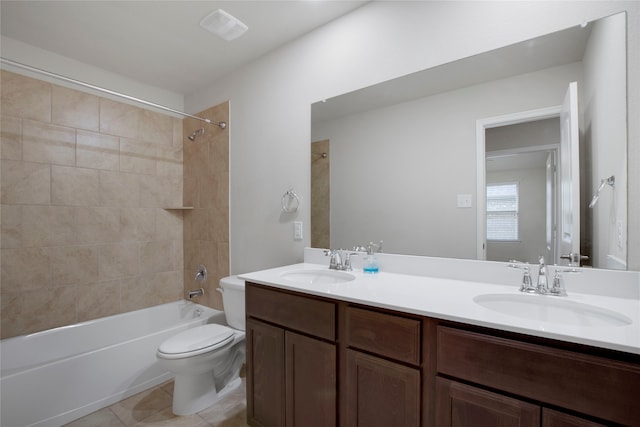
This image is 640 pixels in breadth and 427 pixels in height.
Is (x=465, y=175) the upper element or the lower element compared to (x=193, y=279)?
upper

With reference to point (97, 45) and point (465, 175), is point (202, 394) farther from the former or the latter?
point (97, 45)

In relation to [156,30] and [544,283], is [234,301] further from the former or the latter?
[156,30]

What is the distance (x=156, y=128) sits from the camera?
275cm

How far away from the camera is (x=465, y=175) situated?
141 cm

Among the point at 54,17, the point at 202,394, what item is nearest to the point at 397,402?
the point at 202,394

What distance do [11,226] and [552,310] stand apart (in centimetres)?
316

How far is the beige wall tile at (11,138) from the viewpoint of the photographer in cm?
194

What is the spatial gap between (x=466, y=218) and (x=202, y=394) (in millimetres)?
1929

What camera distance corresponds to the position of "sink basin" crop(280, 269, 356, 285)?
162cm

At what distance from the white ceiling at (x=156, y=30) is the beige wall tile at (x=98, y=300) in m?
1.82

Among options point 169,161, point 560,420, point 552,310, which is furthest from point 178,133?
point 560,420

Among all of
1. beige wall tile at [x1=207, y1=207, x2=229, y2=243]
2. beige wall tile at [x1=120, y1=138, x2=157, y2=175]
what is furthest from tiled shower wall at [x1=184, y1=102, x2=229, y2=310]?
beige wall tile at [x1=120, y1=138, x2=157, y2=175]

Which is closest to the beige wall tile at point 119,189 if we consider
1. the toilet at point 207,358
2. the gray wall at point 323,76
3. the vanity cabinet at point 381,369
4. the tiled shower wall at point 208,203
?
the tiled shower wall at point 208,203

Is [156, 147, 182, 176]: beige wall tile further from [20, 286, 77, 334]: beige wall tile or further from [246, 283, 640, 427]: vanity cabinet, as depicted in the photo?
[246, 283, 640, 427]: vanity cabinet
